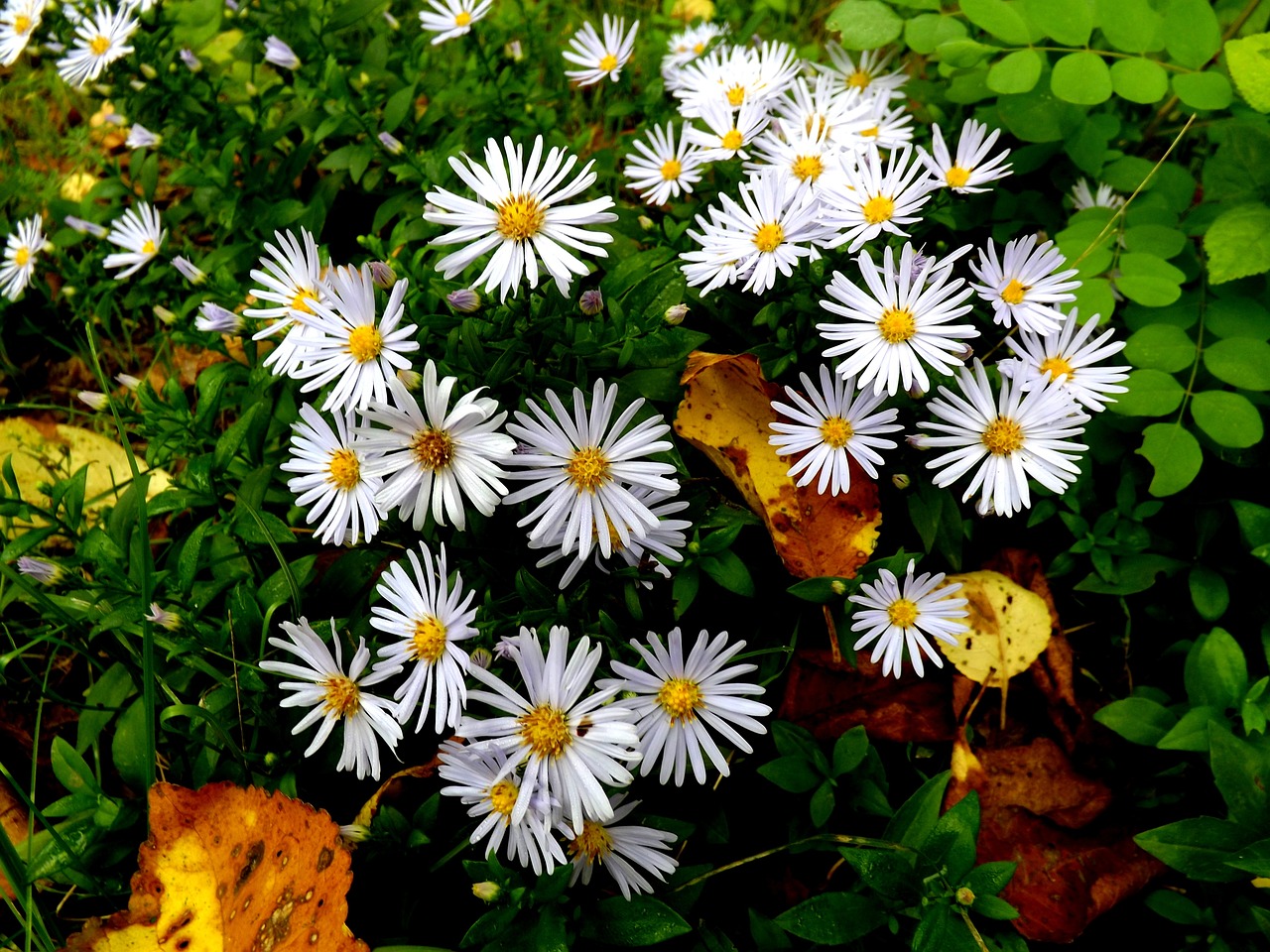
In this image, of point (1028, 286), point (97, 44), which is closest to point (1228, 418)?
point (1028, 286)

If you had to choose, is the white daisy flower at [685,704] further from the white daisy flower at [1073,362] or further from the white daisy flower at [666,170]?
the white daisy flower at [666,170]

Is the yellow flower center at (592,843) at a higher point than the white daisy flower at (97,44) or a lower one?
lower

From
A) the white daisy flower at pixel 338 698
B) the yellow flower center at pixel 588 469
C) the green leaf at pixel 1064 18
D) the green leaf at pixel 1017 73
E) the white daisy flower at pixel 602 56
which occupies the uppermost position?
the white daisy flower at pixel 602 56

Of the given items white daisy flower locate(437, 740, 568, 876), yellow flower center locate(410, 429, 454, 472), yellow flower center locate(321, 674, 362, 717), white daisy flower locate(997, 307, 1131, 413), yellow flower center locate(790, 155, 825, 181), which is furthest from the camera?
yellow flower center locate(790, 155, 825, 181)

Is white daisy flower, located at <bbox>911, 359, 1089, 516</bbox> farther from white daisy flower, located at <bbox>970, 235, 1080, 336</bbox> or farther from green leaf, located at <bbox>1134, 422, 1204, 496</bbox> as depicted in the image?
green leaf, located at <bbox>1134, 422, 1204, 496</bbox>

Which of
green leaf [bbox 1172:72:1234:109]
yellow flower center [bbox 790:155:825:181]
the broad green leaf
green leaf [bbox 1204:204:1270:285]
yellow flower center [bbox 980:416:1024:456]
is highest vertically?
green leaf [bbox 1172:72:1234:109]

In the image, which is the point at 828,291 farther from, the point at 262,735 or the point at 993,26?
the point at 262,735

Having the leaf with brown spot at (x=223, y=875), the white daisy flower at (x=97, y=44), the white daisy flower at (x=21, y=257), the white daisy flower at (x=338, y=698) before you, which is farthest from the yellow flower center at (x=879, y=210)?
the white daisy flower at (x=21, y=257)

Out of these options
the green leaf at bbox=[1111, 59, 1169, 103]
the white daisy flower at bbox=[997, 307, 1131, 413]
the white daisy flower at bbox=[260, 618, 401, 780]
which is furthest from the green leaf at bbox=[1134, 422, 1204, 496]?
the white daisy flower at bbox=[260, 618, 401, 780]

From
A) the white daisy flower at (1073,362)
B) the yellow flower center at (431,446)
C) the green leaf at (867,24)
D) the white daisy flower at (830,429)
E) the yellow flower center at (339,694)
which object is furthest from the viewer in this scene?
the green leaf at (867,24)
